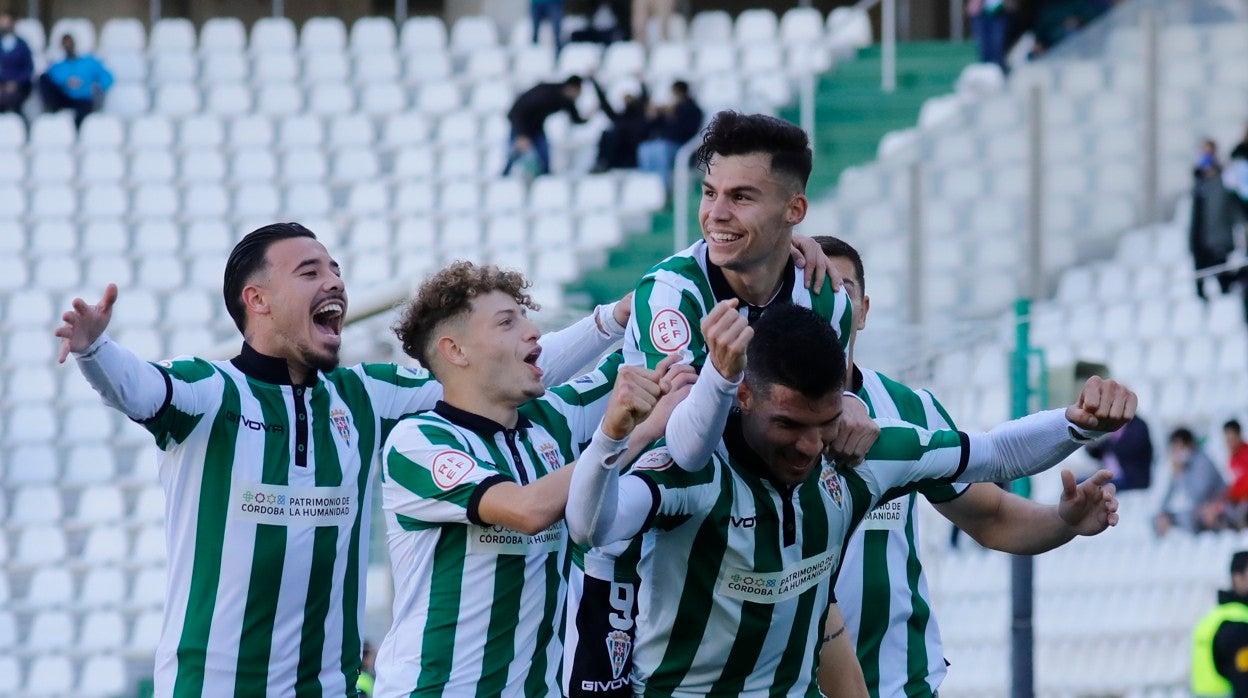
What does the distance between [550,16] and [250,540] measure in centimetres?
1342

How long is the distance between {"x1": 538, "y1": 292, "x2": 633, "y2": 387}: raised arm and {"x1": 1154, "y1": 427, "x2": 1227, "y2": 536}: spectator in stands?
6.33 m

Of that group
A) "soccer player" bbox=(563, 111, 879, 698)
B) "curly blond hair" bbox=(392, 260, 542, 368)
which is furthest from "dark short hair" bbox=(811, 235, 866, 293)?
"curly blond hair" bbox=(392, 260, 542, 368)

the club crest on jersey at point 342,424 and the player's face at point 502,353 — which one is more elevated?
the player's face at point 502,353

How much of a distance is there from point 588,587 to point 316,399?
892 millimetres

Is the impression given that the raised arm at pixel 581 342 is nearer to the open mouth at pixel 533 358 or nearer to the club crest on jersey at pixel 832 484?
the open mouth at pixel 533 358

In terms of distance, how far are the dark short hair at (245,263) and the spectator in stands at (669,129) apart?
1001 cm

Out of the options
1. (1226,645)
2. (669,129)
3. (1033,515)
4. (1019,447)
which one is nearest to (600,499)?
(1019,447)

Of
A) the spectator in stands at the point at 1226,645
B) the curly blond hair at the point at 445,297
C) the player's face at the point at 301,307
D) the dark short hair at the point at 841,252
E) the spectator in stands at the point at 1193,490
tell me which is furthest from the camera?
the spectator in stands at the point at 1193,490

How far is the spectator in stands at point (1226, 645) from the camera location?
8992 mm

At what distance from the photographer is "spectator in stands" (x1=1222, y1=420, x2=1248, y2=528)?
11.0 m

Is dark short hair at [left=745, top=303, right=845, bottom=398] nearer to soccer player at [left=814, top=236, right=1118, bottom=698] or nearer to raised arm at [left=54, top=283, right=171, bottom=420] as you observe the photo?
soccer player at [left=814, top=236, right=1118, bottom=698]

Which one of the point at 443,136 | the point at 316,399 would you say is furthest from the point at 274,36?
the point at 316,399

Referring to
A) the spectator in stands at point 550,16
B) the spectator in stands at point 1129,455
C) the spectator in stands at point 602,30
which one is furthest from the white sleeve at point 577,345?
the spectator in stands at point 602,30

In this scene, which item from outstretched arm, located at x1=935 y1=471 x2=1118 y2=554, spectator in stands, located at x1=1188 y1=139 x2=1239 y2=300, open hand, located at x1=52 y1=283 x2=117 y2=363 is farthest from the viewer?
spectator in stands, located at x1=1188 y1=139 x2=1239 y2=300
